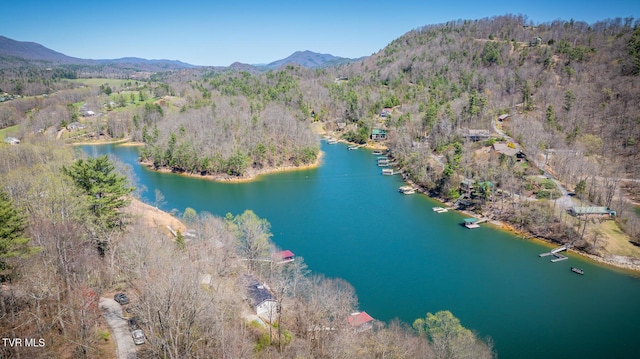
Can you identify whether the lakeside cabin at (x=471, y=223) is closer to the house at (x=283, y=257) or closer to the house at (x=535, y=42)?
the house at (x=283, y=257)

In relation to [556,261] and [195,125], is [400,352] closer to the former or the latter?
[556,261]

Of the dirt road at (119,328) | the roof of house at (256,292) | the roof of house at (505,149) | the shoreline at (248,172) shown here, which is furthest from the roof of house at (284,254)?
the roof of house at (505,149)

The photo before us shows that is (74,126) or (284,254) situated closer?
(284,254)

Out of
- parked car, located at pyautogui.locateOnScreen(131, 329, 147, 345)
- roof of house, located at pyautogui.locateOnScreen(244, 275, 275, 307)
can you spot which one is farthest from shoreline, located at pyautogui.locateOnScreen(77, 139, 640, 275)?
parked car, located at pyautogui.locateOnScreen(131, 329, 147, 345)

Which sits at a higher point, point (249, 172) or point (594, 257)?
point (249, 172)

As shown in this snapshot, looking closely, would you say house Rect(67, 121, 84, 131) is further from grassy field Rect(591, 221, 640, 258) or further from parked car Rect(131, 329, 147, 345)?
grassy field Rect(591, 221, 640, 258)

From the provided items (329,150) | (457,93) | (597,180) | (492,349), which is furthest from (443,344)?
(457,93)

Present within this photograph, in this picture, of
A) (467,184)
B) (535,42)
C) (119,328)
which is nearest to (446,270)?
(467,184)

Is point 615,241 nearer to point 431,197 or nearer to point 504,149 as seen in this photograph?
point 431,197
